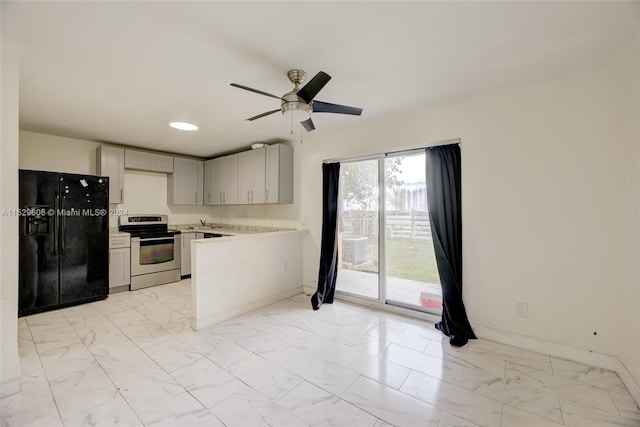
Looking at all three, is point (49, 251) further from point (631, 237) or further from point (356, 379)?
point (631, 237)

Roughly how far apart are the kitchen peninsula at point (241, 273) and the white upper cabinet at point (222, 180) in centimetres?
151

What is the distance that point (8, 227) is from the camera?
1857mm

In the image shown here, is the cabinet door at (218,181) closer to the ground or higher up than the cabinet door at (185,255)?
higher up

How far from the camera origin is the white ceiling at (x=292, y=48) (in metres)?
1.55

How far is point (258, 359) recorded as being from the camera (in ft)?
7.58

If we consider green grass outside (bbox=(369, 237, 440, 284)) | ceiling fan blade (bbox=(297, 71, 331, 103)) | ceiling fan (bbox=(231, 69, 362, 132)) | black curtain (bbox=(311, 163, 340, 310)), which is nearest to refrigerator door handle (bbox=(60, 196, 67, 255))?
ceiling fan (bbox=(231, 69, 362, 132))

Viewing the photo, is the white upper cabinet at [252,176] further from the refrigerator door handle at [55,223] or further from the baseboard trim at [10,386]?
the baseboard trim at [10,386]

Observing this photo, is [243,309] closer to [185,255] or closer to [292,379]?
[292,379]

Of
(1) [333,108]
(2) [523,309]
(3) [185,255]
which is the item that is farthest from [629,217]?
(3) [185,255]

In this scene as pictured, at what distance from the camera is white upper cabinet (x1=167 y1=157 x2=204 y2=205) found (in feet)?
16.8

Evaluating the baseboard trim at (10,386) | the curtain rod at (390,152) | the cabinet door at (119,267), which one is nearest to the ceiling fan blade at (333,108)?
the curtain rod at (390,152)

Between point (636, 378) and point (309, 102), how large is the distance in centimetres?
299

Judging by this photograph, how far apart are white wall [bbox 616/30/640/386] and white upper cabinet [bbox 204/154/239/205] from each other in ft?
15.4

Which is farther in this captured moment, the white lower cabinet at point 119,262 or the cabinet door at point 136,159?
the cabinet door at point 136,159
